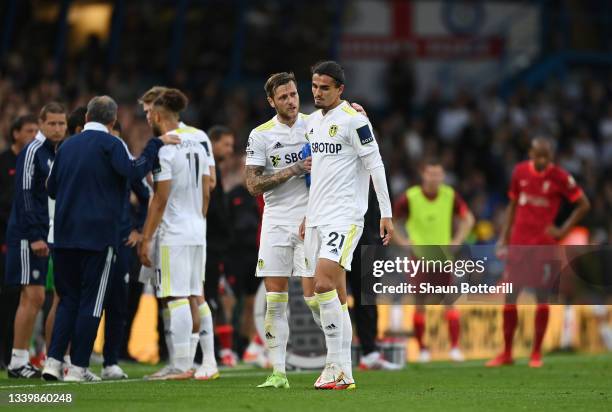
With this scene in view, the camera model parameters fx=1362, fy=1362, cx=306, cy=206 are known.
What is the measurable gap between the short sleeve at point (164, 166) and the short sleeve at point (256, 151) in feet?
3.08

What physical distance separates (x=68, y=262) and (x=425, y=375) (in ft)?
12.8

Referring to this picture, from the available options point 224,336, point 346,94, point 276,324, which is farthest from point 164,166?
point 346,94

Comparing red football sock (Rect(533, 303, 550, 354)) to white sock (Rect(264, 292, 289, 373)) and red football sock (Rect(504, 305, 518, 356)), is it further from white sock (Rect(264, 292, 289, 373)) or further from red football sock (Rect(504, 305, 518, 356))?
white sock (Rect(264, 292, 289, 373))

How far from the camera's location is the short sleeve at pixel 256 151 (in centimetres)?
1130

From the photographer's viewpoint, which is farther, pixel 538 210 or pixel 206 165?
pixel 538 210

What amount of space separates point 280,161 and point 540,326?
16.4 feet

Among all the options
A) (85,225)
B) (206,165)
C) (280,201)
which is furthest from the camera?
(206,165)

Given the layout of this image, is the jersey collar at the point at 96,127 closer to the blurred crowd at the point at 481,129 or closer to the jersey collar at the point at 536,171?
the jersey collar at the point at 536,171

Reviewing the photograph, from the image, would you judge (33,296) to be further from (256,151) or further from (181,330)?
(256,151)

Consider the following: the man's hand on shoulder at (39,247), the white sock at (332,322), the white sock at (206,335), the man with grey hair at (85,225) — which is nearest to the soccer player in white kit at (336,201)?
the white sock at (332,322)

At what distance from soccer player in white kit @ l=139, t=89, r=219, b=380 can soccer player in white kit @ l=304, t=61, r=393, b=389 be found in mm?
1681

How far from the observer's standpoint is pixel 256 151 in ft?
37.2

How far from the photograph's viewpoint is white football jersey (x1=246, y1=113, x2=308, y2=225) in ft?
37.0

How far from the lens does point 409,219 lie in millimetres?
16891
